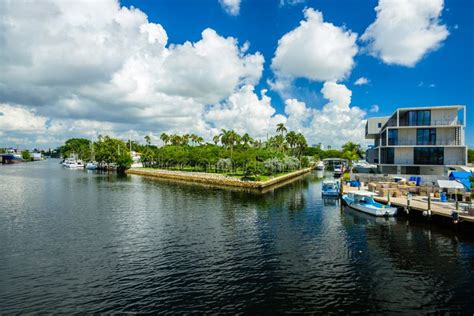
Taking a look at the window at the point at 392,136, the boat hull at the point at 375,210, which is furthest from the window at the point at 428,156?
the boat hull at the point at 375,210

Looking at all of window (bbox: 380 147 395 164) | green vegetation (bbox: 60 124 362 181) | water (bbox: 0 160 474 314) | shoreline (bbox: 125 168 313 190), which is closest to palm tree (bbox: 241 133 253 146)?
green vegetation (bbox: 60 124 362 181)

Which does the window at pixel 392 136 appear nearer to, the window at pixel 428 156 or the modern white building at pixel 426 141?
the modern white building at pixel 426 141

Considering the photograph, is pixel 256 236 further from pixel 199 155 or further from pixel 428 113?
pixel 199 155

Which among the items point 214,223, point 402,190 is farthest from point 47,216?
point 402,190

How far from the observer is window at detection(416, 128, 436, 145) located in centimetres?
5909

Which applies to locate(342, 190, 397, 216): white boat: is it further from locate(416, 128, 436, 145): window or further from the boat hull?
locate(416, 128, 436, 145): window

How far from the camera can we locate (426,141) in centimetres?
5947

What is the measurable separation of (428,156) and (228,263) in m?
54.1

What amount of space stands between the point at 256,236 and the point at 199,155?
75761 mm

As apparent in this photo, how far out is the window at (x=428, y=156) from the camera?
58.2 metres

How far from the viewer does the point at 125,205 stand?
4822 centimetres

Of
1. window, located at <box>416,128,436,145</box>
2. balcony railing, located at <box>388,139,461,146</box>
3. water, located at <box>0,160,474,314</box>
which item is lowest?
water, located at <box>0,160,474,314</box>

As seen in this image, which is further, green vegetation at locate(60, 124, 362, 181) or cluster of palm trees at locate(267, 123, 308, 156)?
cluster of palm trees at locate(267, 123, 308, 156)

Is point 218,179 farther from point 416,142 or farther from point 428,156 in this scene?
point 428,156
